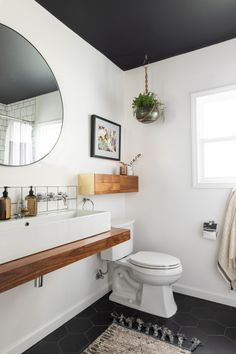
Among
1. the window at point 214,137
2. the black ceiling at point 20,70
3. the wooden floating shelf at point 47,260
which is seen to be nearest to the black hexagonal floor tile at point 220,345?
the wooden floating shelf at point 47,260

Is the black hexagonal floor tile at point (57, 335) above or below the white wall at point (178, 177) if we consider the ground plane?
below

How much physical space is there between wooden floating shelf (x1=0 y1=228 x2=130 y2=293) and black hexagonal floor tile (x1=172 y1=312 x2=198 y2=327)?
3.29 feet

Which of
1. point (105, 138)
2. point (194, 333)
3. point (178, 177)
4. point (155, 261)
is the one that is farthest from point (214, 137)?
point (194, 333)

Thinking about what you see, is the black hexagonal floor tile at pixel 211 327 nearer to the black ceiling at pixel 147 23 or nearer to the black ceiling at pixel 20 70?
the black ceiling at pixel 20 70

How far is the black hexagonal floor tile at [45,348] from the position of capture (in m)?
1.62

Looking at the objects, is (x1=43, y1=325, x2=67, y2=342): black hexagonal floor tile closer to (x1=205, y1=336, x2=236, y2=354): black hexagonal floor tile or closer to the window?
(x1=205, y1=336, x2=236, y2=354): black hexagonal floor tile

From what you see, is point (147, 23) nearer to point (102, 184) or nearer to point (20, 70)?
point (20, 70)

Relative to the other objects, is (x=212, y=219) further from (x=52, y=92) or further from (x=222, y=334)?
(x=52, y=92)

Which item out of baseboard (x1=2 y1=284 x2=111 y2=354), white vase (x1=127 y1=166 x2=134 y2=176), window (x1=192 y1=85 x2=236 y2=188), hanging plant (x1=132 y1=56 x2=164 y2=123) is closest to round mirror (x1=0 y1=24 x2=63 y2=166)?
hanging plant (x1=132 y1=56 x2=164 y2=123)

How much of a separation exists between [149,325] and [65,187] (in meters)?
1.34

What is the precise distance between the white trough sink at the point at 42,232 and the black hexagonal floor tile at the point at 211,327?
3.79 feet

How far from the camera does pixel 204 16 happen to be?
2.00 m

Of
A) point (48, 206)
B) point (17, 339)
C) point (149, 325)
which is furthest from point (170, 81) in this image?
point (17, 339)

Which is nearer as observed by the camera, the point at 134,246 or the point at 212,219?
the point at 212,219
